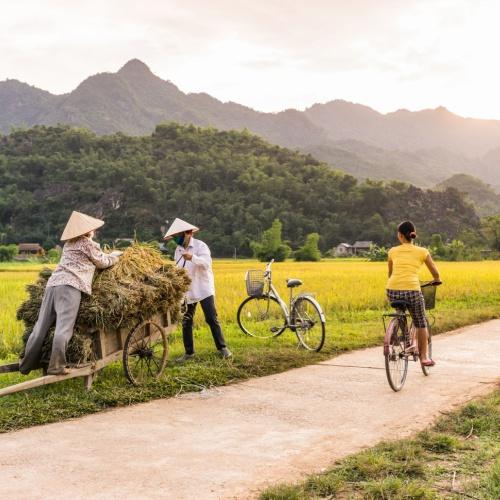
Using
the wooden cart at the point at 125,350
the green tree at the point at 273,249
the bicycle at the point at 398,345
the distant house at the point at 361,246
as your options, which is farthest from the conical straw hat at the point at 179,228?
the distant house at the point at 361,246

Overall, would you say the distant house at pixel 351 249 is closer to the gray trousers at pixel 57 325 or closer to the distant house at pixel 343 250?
Answer: the distant house at pixel 343 250

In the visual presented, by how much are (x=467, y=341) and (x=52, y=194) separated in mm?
83085

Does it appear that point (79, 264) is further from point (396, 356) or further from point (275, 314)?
point (275, 314)

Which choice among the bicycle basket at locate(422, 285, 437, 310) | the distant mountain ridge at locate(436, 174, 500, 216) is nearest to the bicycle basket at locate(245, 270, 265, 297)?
the bicycle basket at locate(422, 285, 437, 310)

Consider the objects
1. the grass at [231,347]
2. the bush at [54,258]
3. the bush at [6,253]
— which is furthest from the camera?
the bush at [6,253]

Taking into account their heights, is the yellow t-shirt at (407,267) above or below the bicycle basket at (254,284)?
above

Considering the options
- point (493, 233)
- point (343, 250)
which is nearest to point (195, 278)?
point (493, 233)

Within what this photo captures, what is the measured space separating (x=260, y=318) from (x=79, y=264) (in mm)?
5051

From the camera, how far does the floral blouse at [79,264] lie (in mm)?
5781

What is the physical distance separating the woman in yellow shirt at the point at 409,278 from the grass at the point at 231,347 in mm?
1712

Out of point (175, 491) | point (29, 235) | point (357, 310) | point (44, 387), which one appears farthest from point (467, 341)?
point (29, 235)

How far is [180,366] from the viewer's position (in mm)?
→ 7383

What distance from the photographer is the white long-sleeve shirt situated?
775 centimetres

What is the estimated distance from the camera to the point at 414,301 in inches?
261
